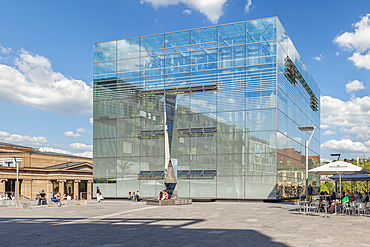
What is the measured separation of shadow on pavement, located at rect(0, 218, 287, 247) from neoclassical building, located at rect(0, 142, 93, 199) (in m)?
49.4

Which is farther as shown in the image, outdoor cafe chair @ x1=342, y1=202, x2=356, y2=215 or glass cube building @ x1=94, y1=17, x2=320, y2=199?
glass cube building @ x1=94, y1=17, x2=320, y2=199

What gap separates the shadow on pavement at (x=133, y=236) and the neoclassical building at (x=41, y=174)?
4935 centimetres

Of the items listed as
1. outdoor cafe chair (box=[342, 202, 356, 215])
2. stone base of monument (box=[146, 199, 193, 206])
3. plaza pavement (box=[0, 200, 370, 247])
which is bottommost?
stone base of monument (box=[146, 199, 193, 206])

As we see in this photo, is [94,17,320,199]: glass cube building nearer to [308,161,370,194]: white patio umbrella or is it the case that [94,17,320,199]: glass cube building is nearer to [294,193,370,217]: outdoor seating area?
[308,161,370,194]: white patio umbrella

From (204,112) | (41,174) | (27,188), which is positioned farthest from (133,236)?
(41,174)

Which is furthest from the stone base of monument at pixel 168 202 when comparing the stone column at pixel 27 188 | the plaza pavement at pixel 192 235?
the stone column at pixel 27 188

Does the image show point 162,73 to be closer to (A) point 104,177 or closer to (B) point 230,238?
(A) point 104,177

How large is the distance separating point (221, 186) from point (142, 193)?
29.7 ft

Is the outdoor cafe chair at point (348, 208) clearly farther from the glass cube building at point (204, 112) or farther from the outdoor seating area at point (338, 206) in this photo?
the glass cube building at point (204, 112)

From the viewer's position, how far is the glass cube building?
1393 inches

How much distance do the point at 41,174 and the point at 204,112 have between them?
4219 centimetres

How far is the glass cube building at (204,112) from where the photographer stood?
35.4 m

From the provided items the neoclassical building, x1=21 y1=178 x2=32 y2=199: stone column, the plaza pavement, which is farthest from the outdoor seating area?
x1=21 y1=178 x2=32 y2=199: stone column

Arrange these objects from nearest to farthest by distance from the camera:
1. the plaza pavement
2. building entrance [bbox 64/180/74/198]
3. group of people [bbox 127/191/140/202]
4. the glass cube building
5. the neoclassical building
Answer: the plaza pavement → the glass cube building → group of people [bbox 127/191/140/202] → the neoclassical building → building entrance [bbox 64/180/74/198]
